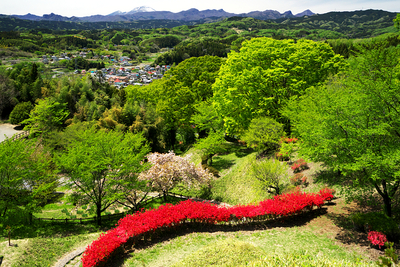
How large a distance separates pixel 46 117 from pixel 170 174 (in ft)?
75.3

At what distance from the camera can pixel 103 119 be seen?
1195 inches

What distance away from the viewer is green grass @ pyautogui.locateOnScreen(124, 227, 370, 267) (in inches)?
407

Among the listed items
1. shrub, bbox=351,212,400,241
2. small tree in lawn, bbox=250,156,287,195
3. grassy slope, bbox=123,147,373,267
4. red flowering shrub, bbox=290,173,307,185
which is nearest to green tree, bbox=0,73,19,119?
grassy slope, bbox=123,147,373,267

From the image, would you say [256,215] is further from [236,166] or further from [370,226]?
[236,166]

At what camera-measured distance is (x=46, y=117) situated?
33031 millimetres

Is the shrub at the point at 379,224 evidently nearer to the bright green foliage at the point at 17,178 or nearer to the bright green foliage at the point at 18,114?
the bright green foliage at the point at 17,178

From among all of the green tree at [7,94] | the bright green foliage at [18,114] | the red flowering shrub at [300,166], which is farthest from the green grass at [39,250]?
the green tree at [7,94]

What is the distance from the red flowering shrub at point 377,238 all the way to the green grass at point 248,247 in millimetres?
971

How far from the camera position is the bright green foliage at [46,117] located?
31.7 metres

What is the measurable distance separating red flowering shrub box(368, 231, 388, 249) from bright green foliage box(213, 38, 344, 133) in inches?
577

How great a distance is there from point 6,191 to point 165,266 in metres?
12.1

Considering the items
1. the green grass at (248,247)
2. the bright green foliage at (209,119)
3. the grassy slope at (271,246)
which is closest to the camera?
the grassy slope at (271,246)

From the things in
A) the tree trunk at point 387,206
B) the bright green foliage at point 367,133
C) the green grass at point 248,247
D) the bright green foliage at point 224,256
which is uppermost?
the bright green foliage at point 367,133

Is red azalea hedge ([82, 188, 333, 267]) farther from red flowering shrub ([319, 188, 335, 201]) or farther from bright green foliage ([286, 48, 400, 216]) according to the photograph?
bright green foliage ([286, 48, 400, 216])
